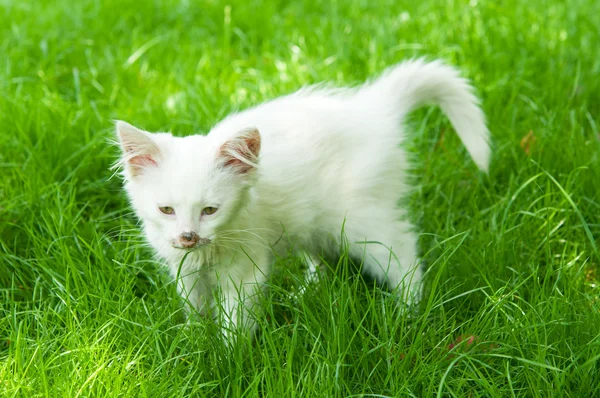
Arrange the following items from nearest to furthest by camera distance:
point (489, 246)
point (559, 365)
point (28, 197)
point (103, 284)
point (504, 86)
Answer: point (559, 365) → point (103, 284) → point (489, 246) → point (28, 197) → point (504, 86)

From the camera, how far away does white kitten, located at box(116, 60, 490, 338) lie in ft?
8.39

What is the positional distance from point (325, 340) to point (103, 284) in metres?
0.86

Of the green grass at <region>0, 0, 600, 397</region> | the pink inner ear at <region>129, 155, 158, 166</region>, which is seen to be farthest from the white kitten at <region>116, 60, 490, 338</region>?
the green grass at <region>0, 0, 600, 397</region>

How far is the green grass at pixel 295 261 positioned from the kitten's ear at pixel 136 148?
1.29 ft

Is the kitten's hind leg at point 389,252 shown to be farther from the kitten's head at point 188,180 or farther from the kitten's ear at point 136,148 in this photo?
the kitten's ear at point 136,148

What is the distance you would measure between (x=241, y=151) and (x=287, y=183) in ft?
1.36

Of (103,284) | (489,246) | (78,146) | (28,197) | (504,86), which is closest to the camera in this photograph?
(103,284)

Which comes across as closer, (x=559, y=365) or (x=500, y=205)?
(x=559, y=365)

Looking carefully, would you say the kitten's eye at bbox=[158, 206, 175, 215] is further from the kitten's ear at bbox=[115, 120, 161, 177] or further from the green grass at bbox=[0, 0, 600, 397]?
the green grass at bbox=[0, 0, 600, 397]

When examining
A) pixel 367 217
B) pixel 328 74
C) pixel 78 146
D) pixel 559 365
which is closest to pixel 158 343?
pixel 367 217

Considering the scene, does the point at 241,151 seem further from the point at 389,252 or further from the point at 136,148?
the point at 389,252

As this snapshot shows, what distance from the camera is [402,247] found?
10.1 ft

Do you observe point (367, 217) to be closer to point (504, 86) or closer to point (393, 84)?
point (393, 84)

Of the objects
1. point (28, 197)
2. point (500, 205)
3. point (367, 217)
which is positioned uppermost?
point (28, 197)
